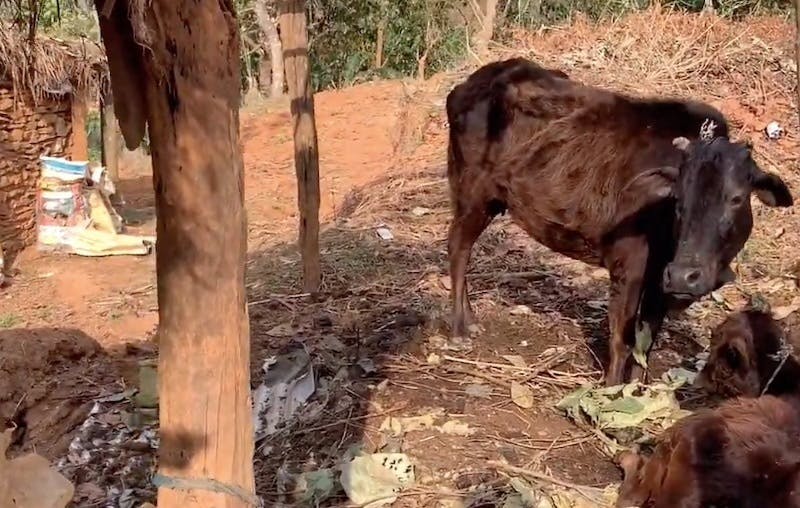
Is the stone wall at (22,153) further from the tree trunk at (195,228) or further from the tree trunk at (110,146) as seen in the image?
the tree trunk at (195,228)

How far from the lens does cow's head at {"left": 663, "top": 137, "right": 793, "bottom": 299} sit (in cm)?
485

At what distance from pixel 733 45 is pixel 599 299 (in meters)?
7.19

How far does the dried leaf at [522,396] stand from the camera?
5406 millimetres

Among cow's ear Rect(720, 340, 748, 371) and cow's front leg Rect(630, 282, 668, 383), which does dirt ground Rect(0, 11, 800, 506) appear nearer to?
cow's front leg Rect(630, 282, 668, 383)

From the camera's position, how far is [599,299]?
24.5 ft

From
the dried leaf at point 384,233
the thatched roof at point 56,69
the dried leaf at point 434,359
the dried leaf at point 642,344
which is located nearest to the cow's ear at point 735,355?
the dried leaf at point 642,344

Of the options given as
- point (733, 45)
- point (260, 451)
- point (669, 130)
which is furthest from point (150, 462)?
point (733, 45)

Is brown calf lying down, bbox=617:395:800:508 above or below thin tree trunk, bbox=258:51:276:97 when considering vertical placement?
above

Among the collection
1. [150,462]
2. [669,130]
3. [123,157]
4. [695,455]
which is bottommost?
[123,157]

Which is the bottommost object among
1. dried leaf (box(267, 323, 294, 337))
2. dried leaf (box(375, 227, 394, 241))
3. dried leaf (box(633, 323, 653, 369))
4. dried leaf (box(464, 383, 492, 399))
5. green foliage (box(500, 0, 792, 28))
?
dried leaf (box(375, 227, 394, 241))

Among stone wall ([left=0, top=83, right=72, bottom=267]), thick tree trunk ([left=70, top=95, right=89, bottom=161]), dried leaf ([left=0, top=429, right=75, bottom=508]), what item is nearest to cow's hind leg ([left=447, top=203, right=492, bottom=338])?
dried leaf ([left=0, top=429, right=75, bottom=508])

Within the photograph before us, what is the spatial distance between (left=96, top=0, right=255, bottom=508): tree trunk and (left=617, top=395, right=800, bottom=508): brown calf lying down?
1821 millimetres

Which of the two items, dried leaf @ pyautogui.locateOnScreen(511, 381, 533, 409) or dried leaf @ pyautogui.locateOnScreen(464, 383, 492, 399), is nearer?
dried leaf @ pyautogui.locateOnScreen(511, 381, 533, 409)

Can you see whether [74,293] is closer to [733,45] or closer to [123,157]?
[733,45]
